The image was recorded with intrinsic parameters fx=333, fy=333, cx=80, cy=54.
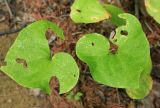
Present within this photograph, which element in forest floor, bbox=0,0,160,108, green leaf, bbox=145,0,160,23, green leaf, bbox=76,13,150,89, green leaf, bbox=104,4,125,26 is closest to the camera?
green leaf, bbox=76,13,150,89

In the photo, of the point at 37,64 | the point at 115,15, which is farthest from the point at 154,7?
the point at 37,64

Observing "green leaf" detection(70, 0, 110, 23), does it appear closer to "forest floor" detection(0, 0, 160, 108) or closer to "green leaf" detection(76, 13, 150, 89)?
"green leaf" detection(76, 13, 150, 89)

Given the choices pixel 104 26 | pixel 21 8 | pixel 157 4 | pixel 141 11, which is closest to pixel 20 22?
pixel 21 8

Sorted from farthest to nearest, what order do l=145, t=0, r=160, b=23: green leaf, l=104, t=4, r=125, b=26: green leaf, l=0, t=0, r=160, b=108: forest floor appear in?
l=0, t=0, r=160, b=108: forest floor, l=104, t=4, r=125, b=26: green leaf, l=145, t=0, r=160, b=23: green leaf

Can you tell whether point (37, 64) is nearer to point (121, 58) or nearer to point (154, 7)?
point (121, 58)

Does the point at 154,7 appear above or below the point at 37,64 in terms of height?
above

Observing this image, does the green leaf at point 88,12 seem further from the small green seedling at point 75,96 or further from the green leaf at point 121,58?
the small green seedling at point 75,96

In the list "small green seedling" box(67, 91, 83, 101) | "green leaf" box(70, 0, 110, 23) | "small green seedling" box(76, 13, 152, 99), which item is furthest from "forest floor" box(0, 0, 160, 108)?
"small green seedling" box(76, 13, 152, 99)
